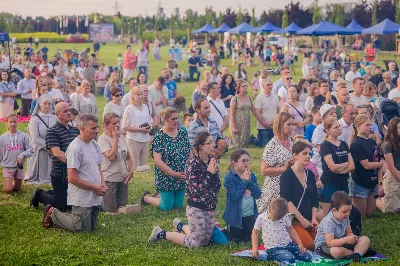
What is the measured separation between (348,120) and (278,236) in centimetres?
426

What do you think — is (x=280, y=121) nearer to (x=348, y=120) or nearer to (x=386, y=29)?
(x=348, y=120)

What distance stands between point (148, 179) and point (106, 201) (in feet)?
8.96

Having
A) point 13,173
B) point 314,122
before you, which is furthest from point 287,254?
point 13,173

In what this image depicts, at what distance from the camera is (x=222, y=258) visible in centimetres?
835

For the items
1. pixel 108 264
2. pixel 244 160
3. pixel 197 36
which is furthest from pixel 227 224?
pixel 197 36

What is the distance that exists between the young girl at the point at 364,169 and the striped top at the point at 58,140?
4.34 m

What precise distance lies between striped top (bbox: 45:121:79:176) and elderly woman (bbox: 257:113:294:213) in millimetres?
3060

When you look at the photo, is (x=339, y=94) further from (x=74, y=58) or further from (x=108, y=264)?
(x=74, y=58)

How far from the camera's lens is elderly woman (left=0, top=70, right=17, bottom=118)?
68.1 feet

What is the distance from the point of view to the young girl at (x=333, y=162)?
997 centimetres

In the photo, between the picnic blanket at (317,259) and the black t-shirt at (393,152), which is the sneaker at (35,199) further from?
the black t-shirt at (393,152)

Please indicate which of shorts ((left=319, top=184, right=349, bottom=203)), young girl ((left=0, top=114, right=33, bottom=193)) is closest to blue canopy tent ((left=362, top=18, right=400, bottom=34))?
young girl ((left=0, top=114, right=33, bottom=193))

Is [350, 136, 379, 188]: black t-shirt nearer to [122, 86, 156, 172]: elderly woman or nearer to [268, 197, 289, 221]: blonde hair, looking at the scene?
[268, 197, 289, 221]: blonde hair

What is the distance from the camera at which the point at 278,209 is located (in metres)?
8.16
